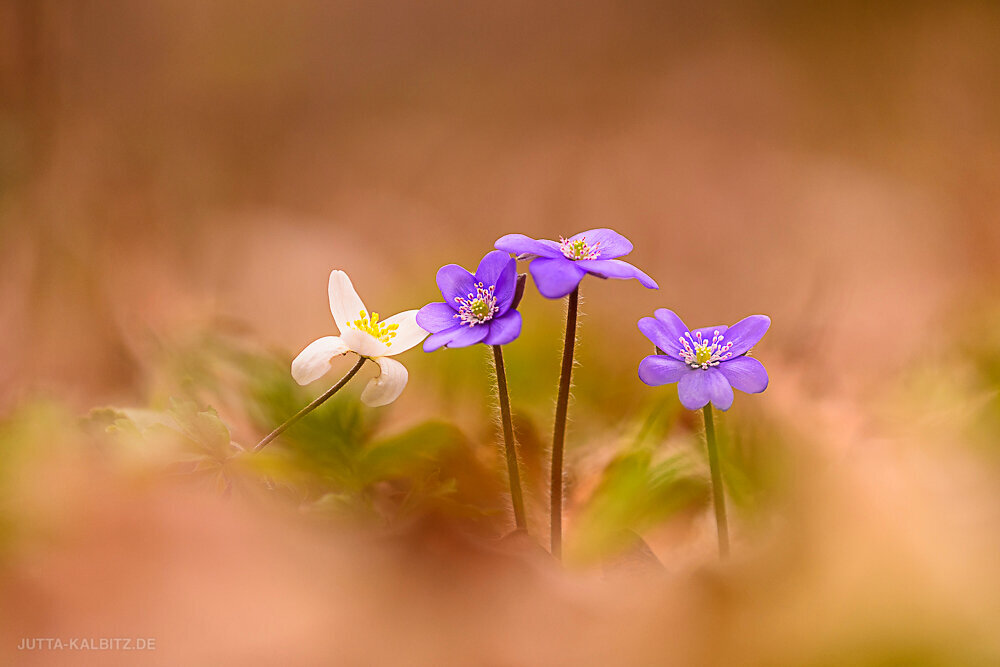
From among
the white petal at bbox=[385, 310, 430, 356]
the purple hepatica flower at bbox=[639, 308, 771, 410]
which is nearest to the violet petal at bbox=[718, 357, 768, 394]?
the purple hepatica flower at bbox=[639, 308, 771, 410]

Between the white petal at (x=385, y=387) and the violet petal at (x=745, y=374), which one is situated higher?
the white petal at (x=385, y=387)

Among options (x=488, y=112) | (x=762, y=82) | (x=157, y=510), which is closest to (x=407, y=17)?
(x=488, y=112)

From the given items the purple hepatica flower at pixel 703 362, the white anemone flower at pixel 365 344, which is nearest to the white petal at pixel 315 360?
the white anemone flower at pixel 365 344

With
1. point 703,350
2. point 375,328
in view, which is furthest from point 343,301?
point 703,350

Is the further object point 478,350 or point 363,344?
point 478,350

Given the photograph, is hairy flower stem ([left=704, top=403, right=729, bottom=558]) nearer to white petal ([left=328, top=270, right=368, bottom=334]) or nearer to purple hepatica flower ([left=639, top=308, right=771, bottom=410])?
purple hepatica flower ([left=639, top=308, right=771, bottom=410])

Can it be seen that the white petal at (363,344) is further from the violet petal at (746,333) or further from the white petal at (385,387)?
the violet petal at (746,333)

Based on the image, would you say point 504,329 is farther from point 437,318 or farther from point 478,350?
point 478,350
